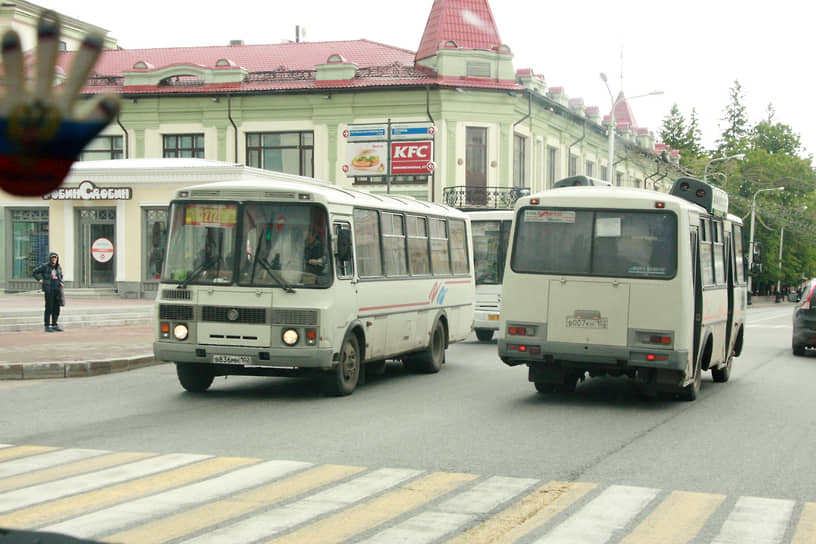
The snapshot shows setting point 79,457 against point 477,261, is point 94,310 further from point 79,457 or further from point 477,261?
point 79,457

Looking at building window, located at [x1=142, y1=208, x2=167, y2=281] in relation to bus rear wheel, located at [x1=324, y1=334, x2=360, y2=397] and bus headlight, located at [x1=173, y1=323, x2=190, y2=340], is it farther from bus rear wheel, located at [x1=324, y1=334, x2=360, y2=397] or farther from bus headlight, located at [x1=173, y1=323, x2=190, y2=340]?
bus headlight, located at [x1=173, y1=323, x2=190, y2=340]

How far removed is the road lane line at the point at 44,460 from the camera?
307 inches

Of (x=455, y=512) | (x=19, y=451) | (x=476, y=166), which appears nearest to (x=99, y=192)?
(x=476, y=166)

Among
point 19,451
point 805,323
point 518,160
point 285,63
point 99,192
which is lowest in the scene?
point 19,451

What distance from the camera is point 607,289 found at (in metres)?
12.4

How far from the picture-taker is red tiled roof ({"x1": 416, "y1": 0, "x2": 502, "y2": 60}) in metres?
42.8

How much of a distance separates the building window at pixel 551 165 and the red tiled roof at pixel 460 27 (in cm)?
628

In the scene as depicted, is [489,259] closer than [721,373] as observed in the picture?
No

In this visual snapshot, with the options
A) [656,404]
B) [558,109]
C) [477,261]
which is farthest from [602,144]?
[656,404]

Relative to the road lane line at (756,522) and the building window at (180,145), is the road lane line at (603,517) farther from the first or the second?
the building window at (180,145)

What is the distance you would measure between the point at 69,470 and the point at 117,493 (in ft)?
3.51

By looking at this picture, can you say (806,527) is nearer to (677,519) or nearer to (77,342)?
(677,519)

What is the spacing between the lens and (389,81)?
40.7 m

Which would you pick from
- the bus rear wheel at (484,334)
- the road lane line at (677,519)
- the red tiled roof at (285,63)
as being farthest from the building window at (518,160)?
the road lane line at (677,519)
